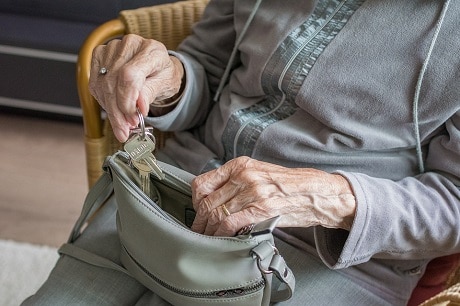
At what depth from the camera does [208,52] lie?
1085 mm

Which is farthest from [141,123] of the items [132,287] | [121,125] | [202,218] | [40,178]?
[40,178]

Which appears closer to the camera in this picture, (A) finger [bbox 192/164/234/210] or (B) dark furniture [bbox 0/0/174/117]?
(A) finger [bbox 192/164/234/210]

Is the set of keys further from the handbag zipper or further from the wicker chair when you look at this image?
the wicker chair

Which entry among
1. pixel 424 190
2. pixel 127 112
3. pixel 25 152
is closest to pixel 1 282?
pixel 25 152

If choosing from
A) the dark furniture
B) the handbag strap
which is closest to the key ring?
the handbag strap

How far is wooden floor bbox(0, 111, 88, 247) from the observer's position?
1.71 metres

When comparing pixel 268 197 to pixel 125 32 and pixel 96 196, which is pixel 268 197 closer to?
pixel 96 196

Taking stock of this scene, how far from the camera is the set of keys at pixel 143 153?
2.66ft

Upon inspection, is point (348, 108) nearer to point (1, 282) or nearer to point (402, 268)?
point (402, 268)

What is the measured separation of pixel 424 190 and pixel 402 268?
0.14 meters

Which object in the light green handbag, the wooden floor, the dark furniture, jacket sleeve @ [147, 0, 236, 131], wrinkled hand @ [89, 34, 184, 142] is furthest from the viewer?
the dark furniture

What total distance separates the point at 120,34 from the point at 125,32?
0.01 metres

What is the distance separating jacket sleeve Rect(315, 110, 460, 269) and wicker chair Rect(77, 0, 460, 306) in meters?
0.47

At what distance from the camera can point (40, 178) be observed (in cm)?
187
